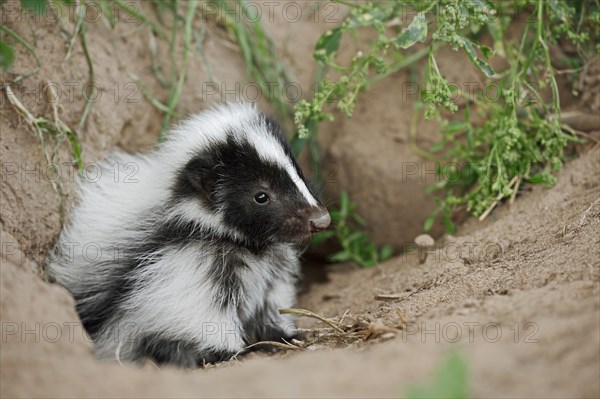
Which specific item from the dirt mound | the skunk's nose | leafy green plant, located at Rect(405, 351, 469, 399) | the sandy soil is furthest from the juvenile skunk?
leafy green plant, located at Rect(405, 351, 469, 399)

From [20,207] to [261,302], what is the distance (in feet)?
6.13

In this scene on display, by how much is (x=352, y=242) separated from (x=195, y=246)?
8.09ft

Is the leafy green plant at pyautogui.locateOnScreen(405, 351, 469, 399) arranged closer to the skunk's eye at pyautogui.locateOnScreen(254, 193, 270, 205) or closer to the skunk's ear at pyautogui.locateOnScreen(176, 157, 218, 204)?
the skunk's eye at pyautogui.locateOnScreen(254, 193, 270, 205)

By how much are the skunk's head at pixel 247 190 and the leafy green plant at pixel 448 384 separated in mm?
2011

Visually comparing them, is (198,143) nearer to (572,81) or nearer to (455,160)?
(455,160)

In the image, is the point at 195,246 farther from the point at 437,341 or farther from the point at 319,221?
the point at 437,341

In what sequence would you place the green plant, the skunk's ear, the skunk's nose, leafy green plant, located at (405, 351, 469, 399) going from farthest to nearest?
the green plant → the skunk's ear → the skunk's nose → leafy green plant, located at (405, 351, 469, 399)

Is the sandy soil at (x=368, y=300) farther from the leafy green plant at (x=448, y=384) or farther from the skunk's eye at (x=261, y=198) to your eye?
the skunk's eye at (x=261, y=198)

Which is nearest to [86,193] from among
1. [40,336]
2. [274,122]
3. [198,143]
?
[198,143]

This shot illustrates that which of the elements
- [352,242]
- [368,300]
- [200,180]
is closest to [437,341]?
[368,300]

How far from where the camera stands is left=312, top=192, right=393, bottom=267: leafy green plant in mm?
6457

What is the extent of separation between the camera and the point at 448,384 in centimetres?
252

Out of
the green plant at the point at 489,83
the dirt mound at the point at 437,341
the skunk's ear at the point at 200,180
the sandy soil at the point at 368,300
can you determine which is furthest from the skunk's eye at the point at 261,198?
the dirt mound at the point at 437,341

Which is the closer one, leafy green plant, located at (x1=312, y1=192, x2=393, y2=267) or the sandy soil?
the sandy soil
